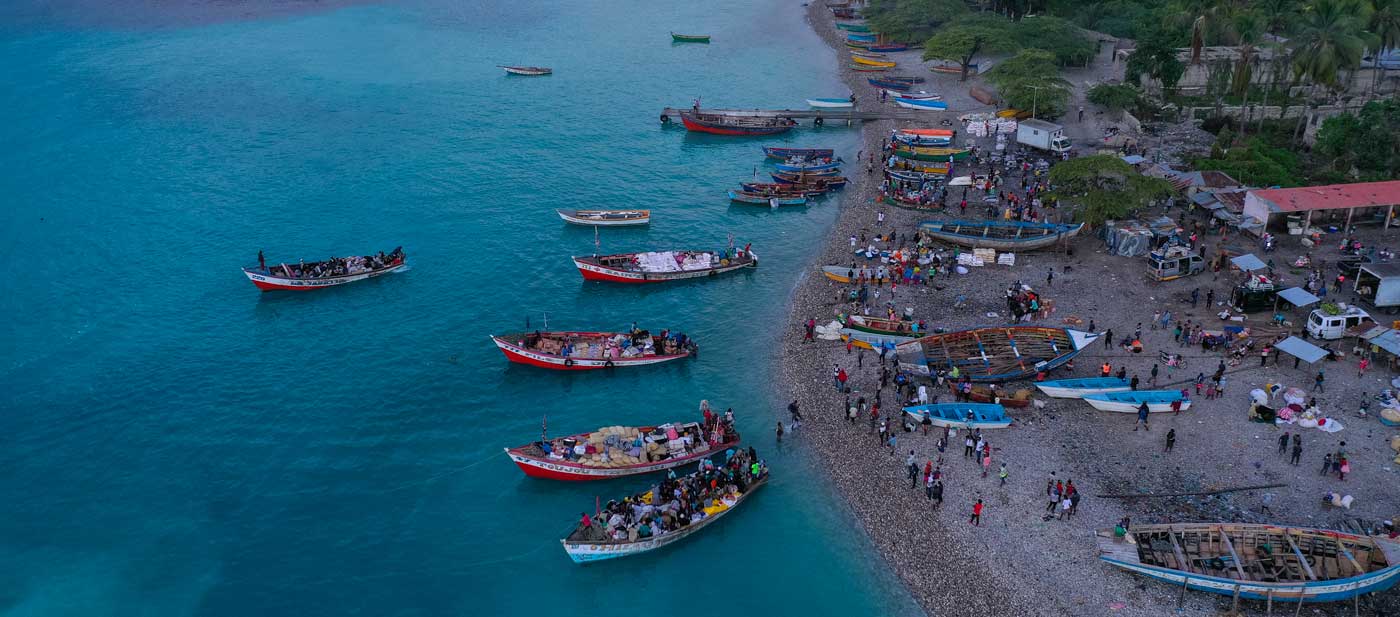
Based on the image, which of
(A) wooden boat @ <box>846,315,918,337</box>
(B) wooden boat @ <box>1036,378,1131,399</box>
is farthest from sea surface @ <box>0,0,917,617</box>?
(B) wooden boat @ <box>1036,378,1131,399</box>

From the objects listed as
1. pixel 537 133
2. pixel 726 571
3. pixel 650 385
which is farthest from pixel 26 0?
pixel 726 571

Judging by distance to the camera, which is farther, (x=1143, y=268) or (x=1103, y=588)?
(x=1143, y=268)

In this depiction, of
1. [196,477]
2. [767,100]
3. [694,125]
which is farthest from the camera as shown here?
[767,100]

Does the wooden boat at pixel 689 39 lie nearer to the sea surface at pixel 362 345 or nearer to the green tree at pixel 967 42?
the sea surface at pixel 362 345

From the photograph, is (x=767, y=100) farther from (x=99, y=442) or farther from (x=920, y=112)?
(x=99, y=442)

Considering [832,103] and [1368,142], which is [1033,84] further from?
[1368,142]

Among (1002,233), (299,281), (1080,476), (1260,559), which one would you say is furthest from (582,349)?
(1260,559)
